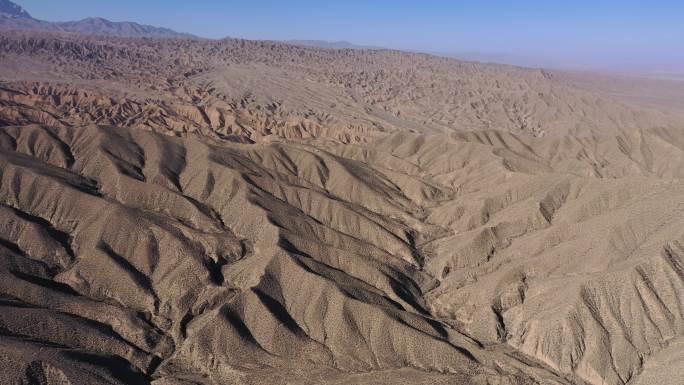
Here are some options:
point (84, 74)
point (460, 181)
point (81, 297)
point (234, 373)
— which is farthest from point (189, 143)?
point (84, 74)

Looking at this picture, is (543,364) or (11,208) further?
(11,208)

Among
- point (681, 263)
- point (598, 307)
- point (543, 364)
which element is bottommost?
point (543, 364)

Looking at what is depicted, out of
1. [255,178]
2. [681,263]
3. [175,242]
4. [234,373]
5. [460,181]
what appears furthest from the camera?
[460,181]

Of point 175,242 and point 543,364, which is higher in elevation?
point 175,242

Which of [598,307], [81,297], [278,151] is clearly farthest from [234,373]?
[278,151]

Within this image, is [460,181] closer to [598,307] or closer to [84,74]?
[598,307]

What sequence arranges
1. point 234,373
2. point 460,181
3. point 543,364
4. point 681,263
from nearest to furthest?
1. point 234,373
2. point 543,364
3. point 681,263
4. point 460,181
